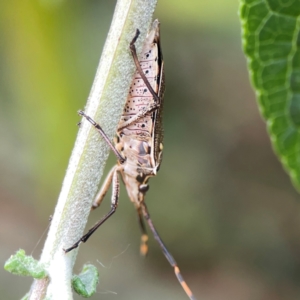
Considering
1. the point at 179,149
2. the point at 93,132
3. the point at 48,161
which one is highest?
the point at 93,132

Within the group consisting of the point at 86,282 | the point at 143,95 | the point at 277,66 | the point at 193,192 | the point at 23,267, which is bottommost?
the point at 193,192

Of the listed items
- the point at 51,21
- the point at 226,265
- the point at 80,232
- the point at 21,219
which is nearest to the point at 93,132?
the point at 80,232

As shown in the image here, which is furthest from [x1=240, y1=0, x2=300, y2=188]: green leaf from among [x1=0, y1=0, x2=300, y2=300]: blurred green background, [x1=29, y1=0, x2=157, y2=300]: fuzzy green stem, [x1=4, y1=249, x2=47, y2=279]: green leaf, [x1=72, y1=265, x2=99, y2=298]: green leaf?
[x1=0, y1=0, x2=300, y2=300]: blurred green background

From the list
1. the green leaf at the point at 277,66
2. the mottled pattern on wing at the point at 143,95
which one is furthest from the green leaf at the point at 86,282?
the mottled pattern on wing at the point at 143,95

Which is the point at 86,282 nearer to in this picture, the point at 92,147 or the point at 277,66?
the point at 92,147

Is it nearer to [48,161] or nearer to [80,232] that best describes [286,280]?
[48,161]

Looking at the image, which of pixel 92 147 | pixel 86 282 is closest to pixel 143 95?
pixel 92 147
